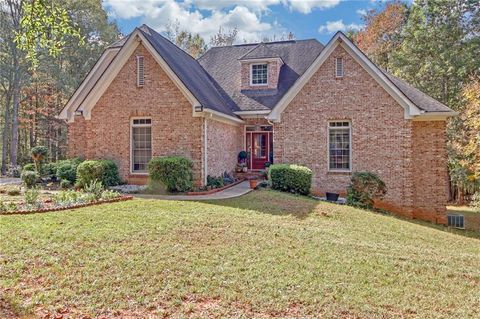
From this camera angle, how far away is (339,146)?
1616cm

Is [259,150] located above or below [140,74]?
below

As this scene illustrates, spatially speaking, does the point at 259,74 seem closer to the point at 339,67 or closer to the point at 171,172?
the point at 339,67

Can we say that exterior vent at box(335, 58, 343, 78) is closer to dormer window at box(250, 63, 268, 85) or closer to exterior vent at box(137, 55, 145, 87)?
dormer window at box(250, 63, 268, 85)

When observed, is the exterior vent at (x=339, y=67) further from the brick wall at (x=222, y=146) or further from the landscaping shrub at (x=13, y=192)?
the landscaping shrub at (x=13, y=192)

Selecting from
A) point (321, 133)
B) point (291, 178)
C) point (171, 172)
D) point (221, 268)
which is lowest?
point (221, 268)

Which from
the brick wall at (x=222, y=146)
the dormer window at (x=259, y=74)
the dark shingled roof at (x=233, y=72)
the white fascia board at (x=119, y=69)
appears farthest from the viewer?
the dormer window at (x=259, y=74)

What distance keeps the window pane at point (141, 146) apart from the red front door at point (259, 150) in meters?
6.06

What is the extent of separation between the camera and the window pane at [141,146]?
16156 millimetres

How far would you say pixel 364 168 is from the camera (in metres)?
15.6

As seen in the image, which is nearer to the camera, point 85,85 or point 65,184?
point 65,184

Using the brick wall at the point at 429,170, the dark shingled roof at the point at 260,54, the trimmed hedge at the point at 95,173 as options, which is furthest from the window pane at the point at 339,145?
the trimmed hedge at the point at 95,173

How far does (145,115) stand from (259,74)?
746cm

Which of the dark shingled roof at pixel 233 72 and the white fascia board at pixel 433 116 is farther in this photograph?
the dark shingled roof at pixel 233 72

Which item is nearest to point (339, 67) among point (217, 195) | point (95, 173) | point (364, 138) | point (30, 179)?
point (364, 138)
